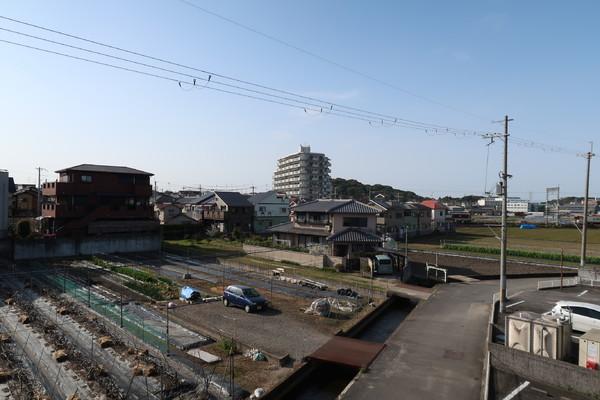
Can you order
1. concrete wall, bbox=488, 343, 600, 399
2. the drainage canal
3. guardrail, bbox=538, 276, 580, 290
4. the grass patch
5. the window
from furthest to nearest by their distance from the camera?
the window, guardrail, bbox=538, 276, 580, 290, the grass patch, the drainage canal, concrete wall, bbox=488, 343, 600, 399

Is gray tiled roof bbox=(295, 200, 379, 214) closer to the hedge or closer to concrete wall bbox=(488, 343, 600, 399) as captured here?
the hedge

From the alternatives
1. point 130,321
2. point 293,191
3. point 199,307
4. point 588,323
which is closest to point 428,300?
point 588,323

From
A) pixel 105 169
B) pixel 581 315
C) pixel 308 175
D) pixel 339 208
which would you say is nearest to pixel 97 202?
pixel 105 169

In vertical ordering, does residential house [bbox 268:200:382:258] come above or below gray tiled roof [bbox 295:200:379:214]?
below

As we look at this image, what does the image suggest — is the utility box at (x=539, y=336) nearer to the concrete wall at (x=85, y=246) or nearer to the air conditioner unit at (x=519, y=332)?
the air conditioner unit at (x=519, y=332)

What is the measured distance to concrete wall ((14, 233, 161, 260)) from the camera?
1332 inches

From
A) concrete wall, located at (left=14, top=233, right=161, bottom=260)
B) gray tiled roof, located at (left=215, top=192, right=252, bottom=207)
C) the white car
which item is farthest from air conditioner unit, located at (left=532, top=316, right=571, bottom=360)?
gray tiled roof, located at (left=215, top=192, right=252, bottom=207)

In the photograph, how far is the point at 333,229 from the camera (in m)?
36.8

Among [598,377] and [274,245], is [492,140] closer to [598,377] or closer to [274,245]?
[598,377]

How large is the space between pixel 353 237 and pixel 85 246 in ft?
86.3

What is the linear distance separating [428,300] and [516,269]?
46.4 ft

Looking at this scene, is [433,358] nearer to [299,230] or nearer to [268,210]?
[299,230]

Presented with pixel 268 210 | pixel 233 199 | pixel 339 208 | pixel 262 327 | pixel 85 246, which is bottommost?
pixel 262 327

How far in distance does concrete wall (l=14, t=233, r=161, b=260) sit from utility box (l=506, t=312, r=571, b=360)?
36.4m
